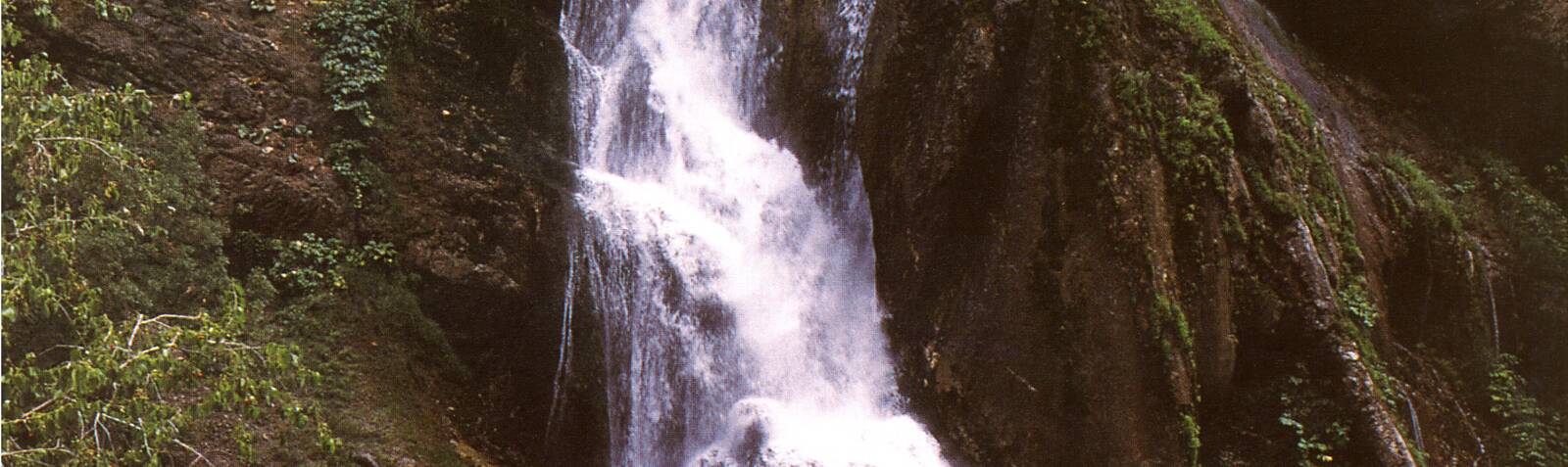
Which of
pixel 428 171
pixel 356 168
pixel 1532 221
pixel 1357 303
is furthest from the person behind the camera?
pixel 1532 221

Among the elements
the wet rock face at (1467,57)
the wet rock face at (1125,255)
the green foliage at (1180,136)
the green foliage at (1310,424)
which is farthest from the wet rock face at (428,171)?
the wet rock face at (1467,57)

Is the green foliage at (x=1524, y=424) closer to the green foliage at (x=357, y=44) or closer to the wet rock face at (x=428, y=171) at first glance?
the wet rock face at (x=428, y=171)

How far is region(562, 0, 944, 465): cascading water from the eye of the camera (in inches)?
352

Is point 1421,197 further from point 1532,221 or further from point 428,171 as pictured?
point 428,171

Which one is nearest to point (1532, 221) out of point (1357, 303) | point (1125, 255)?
point (1357, 303)

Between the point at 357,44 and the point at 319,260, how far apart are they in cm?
215

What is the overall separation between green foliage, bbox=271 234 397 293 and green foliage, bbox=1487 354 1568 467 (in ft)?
34.5

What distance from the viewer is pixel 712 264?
9469 mm

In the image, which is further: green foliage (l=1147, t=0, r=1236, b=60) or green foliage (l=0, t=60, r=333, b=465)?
green foliage (l=1147, t=0, r=1236, b=60)

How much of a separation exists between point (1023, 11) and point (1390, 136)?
540 cm

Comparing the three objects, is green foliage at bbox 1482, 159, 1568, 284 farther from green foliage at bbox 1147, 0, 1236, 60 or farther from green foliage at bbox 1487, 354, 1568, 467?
green foliage at bbox 1147, 0, 1236, 60

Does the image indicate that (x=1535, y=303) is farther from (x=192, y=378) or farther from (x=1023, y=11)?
(x=192, y=378)

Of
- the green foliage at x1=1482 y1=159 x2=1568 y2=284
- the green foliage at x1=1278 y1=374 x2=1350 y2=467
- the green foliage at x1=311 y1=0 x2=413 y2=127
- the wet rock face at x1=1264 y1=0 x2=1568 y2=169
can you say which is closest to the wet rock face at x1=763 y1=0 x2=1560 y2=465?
the green foliage at x1=1278 y1=374 x2=1350 y2=467

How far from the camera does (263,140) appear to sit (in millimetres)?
8336
